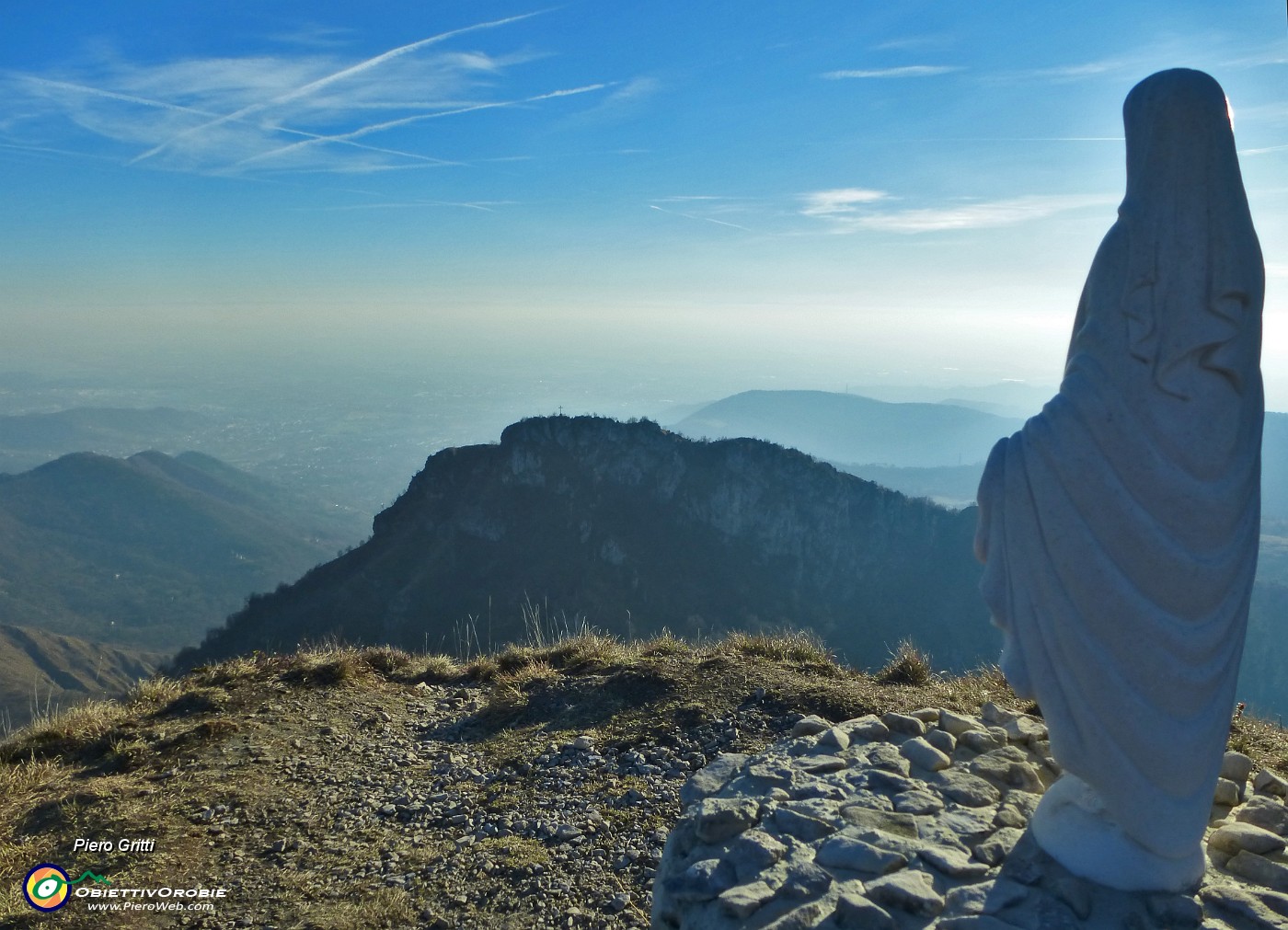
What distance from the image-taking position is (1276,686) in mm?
55031

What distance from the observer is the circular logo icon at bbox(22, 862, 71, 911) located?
5414 millimetres

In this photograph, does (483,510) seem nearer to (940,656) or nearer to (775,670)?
(940,656)

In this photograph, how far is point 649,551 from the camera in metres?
53.9

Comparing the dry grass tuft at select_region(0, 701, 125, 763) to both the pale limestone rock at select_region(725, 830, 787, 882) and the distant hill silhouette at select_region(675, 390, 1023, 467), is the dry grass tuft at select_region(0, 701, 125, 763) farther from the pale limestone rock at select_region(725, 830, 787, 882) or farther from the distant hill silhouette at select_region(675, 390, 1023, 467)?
the distant hill silhouette at select_region(675, 390, 1023, 467)

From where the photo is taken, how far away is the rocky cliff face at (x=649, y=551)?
4800 cm

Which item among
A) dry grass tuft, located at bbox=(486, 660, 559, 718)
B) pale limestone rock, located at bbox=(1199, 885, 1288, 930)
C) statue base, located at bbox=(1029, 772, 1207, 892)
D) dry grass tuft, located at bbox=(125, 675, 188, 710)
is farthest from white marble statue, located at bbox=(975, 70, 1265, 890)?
dry grass tuft, located at bbox=(125, 675, 188, 710)

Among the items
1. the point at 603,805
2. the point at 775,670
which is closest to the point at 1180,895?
the point at 603,805

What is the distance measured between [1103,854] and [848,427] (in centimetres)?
19195

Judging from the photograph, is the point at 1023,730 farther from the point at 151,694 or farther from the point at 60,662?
the point at 60,662

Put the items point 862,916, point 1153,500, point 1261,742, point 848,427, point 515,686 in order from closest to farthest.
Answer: point 1153,500
point 862,916
point 1261,742
point 515,686
point 848,427

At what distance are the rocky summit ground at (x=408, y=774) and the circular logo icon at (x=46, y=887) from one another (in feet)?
0.20

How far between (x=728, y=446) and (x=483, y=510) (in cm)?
1985

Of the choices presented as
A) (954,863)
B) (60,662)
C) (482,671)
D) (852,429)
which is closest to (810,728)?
(954,863)

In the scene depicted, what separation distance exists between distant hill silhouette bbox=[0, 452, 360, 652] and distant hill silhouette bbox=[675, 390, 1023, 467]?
8688 cm
